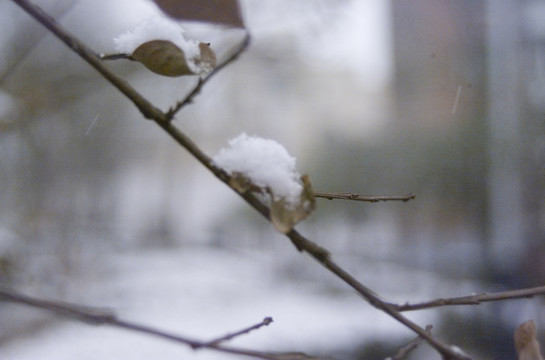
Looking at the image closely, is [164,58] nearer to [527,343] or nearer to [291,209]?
[291,209]

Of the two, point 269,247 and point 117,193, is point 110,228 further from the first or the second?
point 269,247

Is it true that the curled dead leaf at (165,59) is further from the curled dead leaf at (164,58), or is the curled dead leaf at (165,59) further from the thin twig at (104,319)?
the thin twig at (104,319)

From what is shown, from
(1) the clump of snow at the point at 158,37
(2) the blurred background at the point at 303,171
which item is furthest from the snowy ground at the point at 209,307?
(1) the clump of snow at the point at 158,37

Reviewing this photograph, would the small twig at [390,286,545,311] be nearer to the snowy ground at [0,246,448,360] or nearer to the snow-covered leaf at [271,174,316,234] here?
the snow-covered leaf at [271,174,316,234]

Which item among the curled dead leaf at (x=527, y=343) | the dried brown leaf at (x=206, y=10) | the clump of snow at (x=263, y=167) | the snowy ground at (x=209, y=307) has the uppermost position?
the snowy ground at (x=209, y=307)

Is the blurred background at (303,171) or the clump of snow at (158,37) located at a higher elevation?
the blurred background at (303,171)

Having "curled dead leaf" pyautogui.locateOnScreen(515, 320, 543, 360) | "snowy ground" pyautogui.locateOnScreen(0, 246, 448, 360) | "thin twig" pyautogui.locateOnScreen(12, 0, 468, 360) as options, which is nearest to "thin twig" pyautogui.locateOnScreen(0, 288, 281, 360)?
"thin twig" pyautogui.locateOnScreen(12, 0, 468, 360)

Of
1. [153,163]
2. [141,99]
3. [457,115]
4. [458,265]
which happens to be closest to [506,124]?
[457,115]
